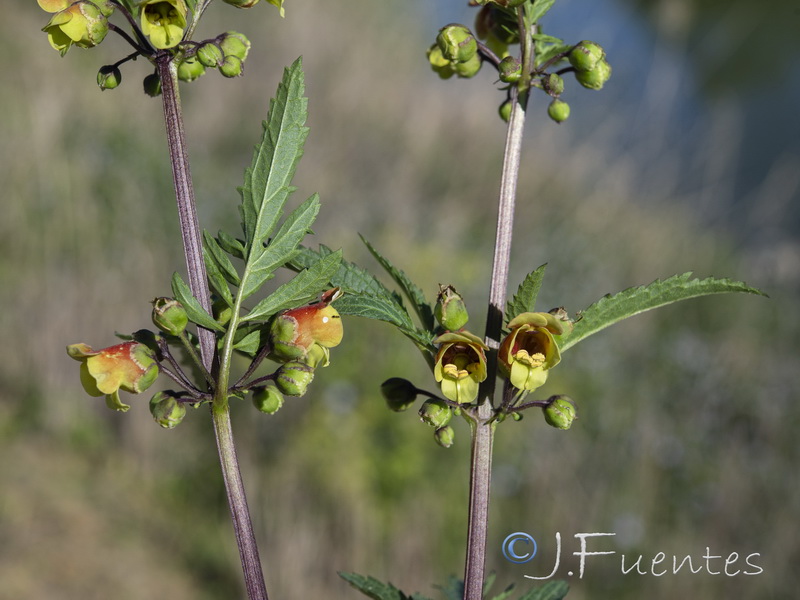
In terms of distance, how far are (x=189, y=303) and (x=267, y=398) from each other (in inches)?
7.1

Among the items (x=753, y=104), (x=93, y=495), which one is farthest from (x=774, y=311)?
(x=753, y=104)

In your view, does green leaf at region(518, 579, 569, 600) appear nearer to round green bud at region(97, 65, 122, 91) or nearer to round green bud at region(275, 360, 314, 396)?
round green bud at region(275, 360, 314, 396)

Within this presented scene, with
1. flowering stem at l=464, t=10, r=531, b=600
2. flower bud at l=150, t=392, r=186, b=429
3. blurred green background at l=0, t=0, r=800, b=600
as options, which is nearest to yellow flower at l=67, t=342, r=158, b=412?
flower bud at l=150, t=392, r=186, b=429

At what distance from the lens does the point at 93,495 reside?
189 inches

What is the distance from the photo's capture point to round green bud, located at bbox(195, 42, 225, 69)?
3.29ft

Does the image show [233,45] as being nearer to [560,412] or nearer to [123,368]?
[123,368]

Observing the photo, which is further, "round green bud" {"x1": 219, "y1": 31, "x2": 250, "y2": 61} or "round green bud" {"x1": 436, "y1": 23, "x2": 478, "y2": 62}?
"round green bud" {"x1": 436, "y1": 23, "x2": 478, "y2": 62}

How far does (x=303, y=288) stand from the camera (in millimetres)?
998

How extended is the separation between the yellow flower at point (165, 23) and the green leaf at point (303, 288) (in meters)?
0.32

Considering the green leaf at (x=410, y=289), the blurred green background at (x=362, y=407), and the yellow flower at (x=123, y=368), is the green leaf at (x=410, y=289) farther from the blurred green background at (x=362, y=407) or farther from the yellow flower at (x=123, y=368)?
the blurred green background at (x=362, y=407)

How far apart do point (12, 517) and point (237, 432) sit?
129cm

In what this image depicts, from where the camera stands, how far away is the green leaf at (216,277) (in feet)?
3.34

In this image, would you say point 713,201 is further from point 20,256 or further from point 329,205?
point 20,256

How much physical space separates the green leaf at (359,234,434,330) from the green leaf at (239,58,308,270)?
148 mm
